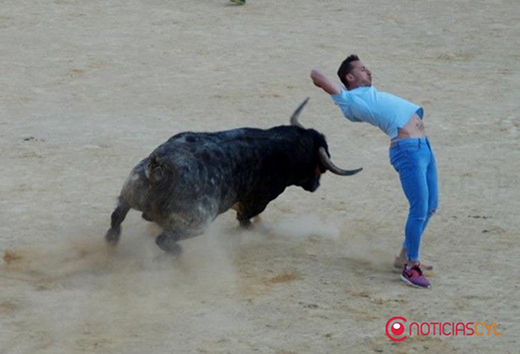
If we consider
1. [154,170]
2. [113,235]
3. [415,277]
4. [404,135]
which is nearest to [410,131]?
[404,135]

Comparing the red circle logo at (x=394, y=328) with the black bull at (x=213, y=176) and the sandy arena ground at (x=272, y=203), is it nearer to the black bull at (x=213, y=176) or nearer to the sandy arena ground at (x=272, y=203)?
the sandy arena ground at (x=272, y=203)

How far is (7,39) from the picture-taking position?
594 inches

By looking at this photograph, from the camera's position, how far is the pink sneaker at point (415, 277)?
26.9ft

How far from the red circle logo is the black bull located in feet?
5.28

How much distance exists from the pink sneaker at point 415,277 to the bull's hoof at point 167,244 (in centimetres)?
166

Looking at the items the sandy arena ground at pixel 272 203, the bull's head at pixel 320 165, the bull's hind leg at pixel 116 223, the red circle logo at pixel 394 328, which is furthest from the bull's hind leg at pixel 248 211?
the red circle logo at pixel 394 328

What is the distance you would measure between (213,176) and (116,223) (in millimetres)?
850

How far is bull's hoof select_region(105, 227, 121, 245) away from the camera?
855cm

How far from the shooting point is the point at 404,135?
26.7 ft

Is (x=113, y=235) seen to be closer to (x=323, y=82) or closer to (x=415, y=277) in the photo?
(x=323, y=82)

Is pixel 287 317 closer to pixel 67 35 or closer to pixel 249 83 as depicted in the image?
pixel 249 83

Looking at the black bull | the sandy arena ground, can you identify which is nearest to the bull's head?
the black bull

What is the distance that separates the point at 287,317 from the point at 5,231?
258 cm

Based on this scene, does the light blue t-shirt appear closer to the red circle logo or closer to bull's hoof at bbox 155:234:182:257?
the red circle logo
